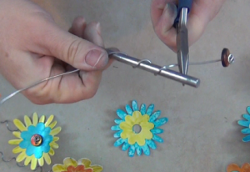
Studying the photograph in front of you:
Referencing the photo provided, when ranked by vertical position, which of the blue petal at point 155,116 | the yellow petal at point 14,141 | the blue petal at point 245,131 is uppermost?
the blue petal at point 245,131

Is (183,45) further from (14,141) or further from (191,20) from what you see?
(14,141)

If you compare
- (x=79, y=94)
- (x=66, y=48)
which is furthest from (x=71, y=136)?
(x=66, y=48)

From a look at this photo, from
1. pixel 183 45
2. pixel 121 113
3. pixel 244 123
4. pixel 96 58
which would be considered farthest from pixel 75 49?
pixel 244 123

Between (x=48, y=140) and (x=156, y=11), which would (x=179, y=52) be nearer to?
(x=156, y=11)

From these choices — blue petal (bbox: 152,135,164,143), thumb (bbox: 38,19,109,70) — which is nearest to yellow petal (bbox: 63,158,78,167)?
blue petal (bbox: 152,135,164,143)

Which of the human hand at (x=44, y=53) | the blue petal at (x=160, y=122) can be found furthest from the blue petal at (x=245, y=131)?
the human hand at (x=44, y=53)

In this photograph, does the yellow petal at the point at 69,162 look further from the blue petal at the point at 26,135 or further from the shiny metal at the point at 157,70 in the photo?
the shiny metal at the point at 157,70
